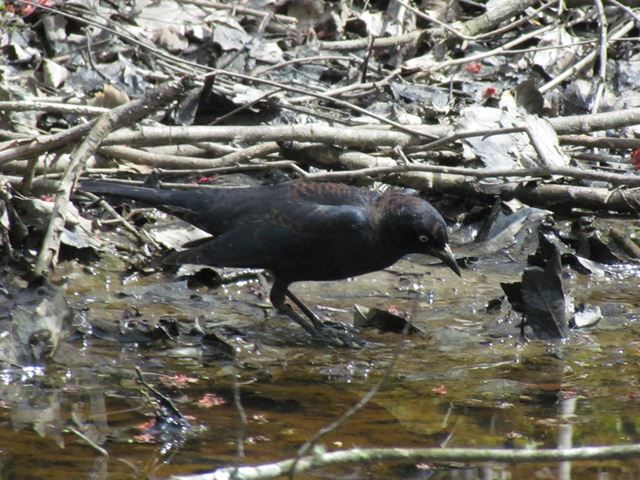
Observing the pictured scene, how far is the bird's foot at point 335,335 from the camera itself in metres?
5.56

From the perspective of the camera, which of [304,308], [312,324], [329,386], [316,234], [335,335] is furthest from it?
[304,308]

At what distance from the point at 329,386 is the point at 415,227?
3.57ft

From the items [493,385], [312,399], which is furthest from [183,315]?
[493,385]

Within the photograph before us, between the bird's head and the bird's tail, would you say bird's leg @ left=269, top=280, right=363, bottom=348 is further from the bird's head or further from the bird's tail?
the bird's tail

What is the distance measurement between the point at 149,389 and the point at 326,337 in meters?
1.51

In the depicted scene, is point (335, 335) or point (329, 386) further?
point (335, 335)

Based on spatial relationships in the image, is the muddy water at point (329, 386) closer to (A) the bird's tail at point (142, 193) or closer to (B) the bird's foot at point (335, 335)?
(B) the bird's foot at point (335, 335)

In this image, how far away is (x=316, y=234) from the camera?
5734mm

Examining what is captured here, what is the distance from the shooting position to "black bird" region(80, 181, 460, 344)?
18.6ft

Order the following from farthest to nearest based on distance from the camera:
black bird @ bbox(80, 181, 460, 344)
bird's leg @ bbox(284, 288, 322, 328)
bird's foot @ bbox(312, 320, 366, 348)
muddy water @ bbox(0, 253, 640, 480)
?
bird's leg @ bbox(284, 288, 322, 328), black bird @ bbox(80, 181, 460, 344), bird's foot @ bbox(312, 320, 366, 348), muddy water @ bbox(0, 253, 640, 480)

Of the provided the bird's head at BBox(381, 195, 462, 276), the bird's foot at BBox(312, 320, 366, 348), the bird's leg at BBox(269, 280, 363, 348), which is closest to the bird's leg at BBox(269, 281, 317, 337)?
the bird's leg at BBox(269, 280, 363, 348)

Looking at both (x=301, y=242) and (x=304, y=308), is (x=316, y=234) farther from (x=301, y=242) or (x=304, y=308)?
(x=304, y=308)

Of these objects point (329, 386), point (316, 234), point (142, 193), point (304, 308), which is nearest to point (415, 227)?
point (316, 234)

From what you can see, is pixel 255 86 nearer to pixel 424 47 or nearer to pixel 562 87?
pixel 424 47
